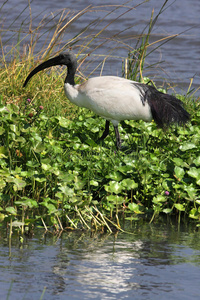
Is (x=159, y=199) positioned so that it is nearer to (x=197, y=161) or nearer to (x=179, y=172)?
(x=179, y=172)

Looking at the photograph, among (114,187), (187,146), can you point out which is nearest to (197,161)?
(187,146)

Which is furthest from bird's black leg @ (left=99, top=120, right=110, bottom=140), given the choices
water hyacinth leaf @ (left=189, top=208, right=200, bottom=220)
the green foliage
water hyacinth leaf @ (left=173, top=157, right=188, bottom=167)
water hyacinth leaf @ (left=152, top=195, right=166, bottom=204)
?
water hyacinth leaf @ (left=189, top=208, right=200, bottom=220)

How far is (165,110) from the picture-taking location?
6023mm

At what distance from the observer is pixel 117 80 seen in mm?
6266

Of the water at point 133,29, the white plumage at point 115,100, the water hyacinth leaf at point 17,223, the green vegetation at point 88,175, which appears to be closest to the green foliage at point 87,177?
the green vegetation at point 88,175

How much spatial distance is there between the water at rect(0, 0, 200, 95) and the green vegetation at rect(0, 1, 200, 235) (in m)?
4.52

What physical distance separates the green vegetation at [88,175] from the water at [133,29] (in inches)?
178

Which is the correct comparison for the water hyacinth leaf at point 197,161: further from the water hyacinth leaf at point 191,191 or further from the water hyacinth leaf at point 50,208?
the water hyacinth leaf at point 50,208

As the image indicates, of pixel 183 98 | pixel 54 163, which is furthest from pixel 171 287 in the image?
pixel 183 98

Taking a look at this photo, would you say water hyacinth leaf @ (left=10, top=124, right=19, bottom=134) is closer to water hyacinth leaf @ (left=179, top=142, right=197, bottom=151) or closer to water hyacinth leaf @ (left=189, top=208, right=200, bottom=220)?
water hyacinth leaf @ (left=179, top=142, right=197, bottom=151)

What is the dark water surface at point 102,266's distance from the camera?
323cm

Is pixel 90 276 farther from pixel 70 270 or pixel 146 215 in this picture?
pixel 146 215

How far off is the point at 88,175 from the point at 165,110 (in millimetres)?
1564

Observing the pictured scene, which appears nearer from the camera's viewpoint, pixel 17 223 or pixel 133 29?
pixel 17 223
